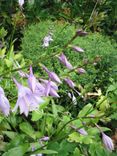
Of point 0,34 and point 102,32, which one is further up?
point 0,34

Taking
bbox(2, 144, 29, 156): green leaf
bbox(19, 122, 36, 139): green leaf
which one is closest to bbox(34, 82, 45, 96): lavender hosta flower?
bbox(2, 144, 29, 156): green leaf

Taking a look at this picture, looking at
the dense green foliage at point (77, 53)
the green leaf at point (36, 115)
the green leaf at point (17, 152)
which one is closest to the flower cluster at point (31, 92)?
the green leaf at point (17, 152)

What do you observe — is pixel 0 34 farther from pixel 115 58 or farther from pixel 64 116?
pixel 115 58

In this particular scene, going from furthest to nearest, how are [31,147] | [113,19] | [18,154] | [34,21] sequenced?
[113,19] < [34,21] < [31,147] < [18,154]

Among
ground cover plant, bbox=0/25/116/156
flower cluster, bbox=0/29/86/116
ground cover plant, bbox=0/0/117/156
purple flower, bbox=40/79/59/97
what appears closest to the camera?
flower cluster, bbox=0/29/86/116

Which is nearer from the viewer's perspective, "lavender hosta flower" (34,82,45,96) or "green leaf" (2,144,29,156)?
"lavender hosta flower" (34,82,45,96)

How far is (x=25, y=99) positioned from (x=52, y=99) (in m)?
0.95

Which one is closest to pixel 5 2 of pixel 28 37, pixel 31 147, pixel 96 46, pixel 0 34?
pixel 28 37

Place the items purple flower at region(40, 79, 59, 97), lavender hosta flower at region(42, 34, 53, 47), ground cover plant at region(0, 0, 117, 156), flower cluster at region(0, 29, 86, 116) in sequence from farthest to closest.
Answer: lavender hosta flower at region(42, 34, 53, 47)
purple flower at region(40, 79, 59, 97)
ground cover plant at region(0, 0, 117, 156)
flower cluster at region(0, 29, 86, 116)

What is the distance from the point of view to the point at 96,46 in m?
4.12

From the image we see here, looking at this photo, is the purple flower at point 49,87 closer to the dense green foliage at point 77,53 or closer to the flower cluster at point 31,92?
the flower cluster at point 31,92

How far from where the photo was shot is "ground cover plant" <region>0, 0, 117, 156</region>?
173cm

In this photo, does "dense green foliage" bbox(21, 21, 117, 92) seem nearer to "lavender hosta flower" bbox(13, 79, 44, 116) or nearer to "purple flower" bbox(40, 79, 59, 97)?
"purple flower" bbox(40, 79, 59, 97)

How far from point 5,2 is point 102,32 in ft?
3.72
